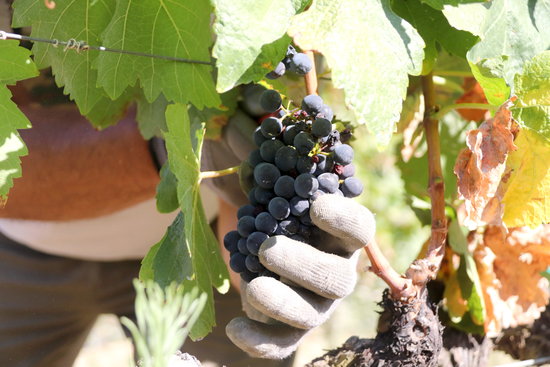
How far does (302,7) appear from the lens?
0.52 metres

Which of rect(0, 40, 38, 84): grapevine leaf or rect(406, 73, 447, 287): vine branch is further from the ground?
rect(0, 40, 38, 84): grapevine leaf

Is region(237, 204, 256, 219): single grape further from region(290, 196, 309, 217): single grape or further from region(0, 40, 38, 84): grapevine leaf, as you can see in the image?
region(0, 40, 38, 84): grapevine leaf

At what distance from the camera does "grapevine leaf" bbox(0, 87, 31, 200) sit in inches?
23.9

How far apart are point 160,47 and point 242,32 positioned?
18cm

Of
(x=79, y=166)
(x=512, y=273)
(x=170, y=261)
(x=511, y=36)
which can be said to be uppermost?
(x=511, y=36)

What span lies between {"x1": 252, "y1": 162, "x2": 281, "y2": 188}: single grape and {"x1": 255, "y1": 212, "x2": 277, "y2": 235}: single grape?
3 cm

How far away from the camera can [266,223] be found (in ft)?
1.89

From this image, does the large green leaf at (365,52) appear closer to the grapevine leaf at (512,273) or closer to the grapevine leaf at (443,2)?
the grapevine leaf at (443,2)

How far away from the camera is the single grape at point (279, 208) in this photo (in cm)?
58

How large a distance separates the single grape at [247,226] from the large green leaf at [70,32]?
0.69 ft

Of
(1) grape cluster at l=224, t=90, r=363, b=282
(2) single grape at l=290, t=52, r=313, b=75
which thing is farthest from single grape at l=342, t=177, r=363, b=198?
(2) single grape at l=290, t=52, r=313, b=75

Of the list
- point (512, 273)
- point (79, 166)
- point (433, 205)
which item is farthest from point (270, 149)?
point (79, 166)

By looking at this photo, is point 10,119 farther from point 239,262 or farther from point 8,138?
point 239,262

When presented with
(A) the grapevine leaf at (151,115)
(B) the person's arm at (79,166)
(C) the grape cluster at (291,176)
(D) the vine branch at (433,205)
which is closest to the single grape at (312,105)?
(C) the grape cluster at (291,176)
